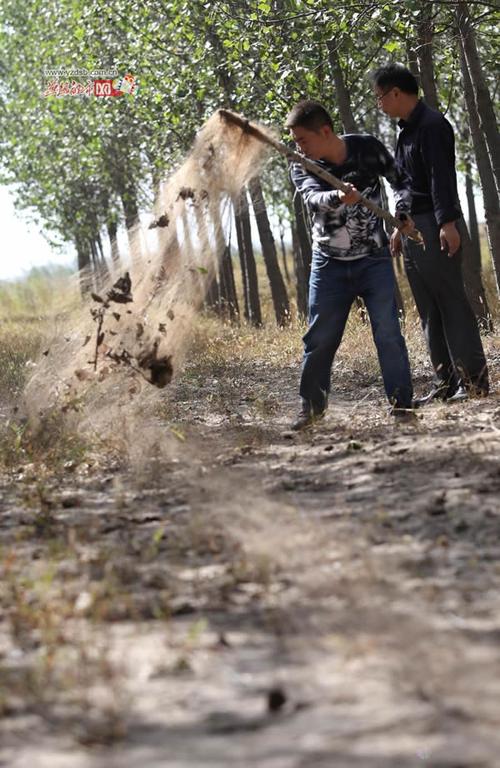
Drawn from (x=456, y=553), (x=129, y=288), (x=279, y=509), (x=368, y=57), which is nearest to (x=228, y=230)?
(x=129, y=288)

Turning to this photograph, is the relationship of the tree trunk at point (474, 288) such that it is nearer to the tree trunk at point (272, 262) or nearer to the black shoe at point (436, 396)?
the black shoe at point (436, 396)

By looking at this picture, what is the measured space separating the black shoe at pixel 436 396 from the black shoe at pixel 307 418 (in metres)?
0.80

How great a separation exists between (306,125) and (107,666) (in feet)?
16.9

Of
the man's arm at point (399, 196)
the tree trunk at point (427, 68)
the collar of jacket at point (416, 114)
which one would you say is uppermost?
the tree trunk at point (427, 68)

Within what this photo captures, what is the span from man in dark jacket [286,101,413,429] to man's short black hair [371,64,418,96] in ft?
1.66

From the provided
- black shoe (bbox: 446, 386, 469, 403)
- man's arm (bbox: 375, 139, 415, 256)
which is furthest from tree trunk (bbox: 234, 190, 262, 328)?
man's arm (bbox: 375, 139, 415, 256)

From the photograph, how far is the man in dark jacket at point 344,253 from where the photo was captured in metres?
7.82

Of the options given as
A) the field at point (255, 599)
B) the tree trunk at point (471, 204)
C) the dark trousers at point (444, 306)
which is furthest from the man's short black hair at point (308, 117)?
the tree trunk at point (471, 204)

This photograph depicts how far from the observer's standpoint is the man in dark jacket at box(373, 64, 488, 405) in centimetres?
825

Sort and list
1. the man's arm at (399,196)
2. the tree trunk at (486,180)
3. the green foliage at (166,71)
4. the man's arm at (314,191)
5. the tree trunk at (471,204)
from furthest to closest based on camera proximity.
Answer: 1. the tree trunk at (471,204)
2. the green foliage at (166,71)
3. the tree trunk at (486,180)
4. the man's arm at (399,196)
5. the man's arm at (314,191)

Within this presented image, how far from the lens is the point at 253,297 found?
80.1 feet

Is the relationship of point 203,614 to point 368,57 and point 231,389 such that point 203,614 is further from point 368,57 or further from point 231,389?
point 368,57

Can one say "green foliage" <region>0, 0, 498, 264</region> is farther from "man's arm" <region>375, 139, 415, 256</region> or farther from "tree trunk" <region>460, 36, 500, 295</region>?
"man's arm" <region>375, 139, 415, 256</region>

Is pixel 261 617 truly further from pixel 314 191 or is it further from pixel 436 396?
pixel 436 396
